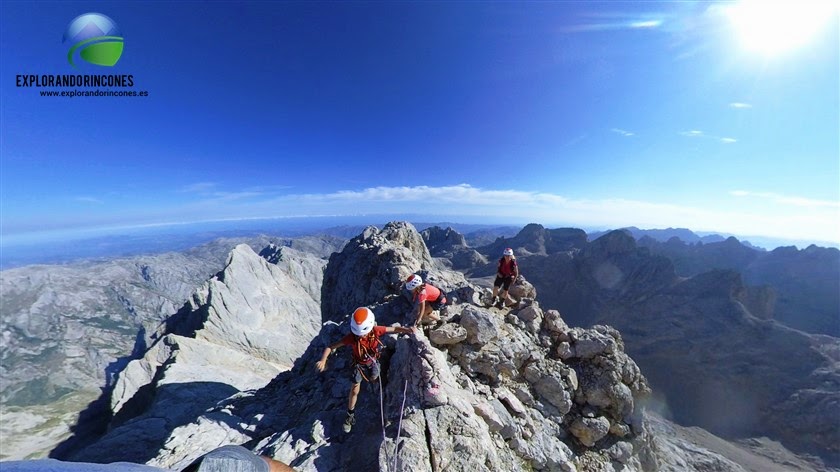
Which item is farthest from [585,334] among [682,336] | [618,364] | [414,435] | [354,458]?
[682,336]

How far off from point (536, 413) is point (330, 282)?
1079 inches

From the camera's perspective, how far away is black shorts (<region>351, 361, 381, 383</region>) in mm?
8781

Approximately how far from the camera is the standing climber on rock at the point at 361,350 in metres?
8.55

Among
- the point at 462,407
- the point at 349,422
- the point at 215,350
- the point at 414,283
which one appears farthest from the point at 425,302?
the point at 215,350

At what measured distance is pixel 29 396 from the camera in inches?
4961

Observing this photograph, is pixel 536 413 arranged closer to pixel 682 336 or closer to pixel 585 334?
pixel 585 334

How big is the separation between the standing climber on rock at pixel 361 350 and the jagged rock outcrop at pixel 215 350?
897 cm

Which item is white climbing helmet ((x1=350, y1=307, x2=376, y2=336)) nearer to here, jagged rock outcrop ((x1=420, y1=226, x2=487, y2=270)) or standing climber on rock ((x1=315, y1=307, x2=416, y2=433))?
standing climber on rock ((x1=315, y1=307, x2=416, y2=433))

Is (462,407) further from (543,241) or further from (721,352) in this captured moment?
(543,241)

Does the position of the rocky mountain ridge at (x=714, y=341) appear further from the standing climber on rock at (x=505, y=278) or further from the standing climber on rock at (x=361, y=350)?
the standing climber on rock at (x=361, y=350)

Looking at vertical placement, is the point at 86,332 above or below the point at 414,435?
below

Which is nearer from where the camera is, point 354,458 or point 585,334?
point 354,458

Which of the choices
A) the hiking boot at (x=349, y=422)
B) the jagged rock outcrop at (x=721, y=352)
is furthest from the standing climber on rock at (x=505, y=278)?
the jagged rock outcrop at (x=721, y=352)

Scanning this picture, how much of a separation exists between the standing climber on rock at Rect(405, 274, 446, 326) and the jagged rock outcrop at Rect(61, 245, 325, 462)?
11129 millimetres
